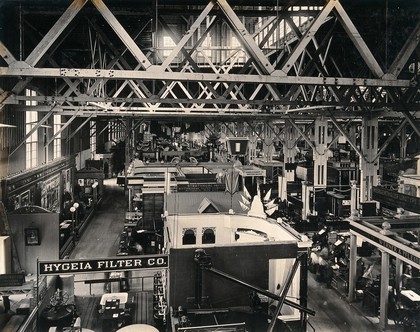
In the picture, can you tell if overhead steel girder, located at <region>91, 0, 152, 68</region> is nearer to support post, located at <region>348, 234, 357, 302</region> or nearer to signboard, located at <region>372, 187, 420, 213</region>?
signboard, located at <region>372, 187, 420, 213</region>

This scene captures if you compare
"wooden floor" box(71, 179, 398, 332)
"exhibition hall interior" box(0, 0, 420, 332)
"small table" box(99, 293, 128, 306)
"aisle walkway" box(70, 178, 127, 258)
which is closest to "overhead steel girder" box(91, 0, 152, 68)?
"exhibition hall interior" box(0, 0, 420, 332)

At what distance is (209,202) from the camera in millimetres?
17578

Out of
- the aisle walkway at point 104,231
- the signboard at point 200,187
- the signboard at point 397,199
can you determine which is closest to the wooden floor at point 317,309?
the aisle walkway at point 104,231

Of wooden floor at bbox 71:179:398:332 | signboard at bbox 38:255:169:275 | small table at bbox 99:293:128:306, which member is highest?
signboard at bbox 38:255:169:275

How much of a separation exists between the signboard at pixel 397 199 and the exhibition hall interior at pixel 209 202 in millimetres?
73

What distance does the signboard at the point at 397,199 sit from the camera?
13555 millimetres

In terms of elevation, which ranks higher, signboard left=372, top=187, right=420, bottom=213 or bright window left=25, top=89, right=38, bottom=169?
bright window left=25, top=89, right=38, bottom=169

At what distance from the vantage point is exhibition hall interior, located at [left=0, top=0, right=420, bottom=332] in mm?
7980

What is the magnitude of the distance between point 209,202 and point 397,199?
24.6 ft

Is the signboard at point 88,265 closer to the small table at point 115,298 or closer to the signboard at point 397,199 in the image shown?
the small table at point 115,298

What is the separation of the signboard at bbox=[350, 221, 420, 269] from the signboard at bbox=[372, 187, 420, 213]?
133 centimetres

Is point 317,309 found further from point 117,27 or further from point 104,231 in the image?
point 104,231

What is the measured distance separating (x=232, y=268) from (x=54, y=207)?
17447 mm

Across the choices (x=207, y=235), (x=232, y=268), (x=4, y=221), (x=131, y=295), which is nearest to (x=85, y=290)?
(x=131, y=295)
